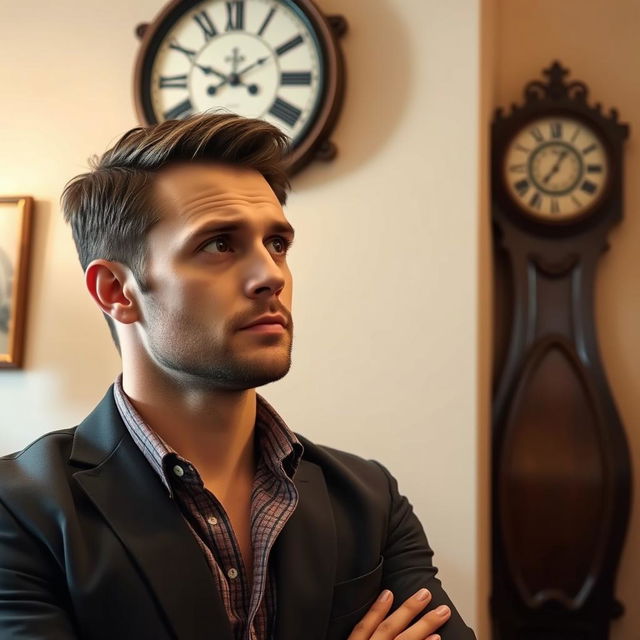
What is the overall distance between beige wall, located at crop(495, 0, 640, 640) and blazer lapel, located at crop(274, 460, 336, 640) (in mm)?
1817

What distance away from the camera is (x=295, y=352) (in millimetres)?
2229

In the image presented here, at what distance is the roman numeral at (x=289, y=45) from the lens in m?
2.24

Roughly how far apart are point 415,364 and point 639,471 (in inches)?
43.4

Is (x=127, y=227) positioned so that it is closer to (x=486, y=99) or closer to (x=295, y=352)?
(x=295, y=352)

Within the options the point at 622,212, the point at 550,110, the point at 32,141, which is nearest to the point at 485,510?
the point at 622,212

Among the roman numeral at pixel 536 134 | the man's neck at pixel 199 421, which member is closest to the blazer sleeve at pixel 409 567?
the man's neck at pixel 199 421

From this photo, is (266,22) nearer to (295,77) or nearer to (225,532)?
(295,77)

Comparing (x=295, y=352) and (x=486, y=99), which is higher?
(x=486, y=99)

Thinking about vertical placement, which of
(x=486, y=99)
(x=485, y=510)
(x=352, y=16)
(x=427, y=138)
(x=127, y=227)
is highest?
(x=352, y=16)

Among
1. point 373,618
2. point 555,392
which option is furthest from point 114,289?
point 555,392

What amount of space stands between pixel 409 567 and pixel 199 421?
0.43 m

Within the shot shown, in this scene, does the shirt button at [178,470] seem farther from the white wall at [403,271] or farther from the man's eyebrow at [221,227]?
the white wall at [403,271]

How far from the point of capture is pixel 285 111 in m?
2.24

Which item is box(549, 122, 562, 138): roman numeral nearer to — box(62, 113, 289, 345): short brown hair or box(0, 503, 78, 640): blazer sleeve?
box(62, 113, 289, 345): short brown hair
